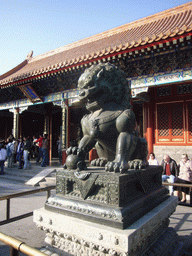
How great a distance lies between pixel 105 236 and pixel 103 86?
1.21 metres

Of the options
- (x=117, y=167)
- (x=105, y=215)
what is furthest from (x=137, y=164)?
(x=105, y=215)

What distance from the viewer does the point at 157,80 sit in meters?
6.19

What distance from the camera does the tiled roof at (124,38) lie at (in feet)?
16.7

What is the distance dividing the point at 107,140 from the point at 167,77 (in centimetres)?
491

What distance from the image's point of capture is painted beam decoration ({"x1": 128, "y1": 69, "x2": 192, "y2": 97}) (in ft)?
18.9

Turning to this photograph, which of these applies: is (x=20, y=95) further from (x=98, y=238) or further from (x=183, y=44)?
(x=98, y=238)

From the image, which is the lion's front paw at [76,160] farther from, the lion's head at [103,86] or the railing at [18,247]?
the railing at [18,247]

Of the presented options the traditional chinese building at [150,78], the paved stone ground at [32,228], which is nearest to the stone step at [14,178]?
the traditional chinese building at [150,78]

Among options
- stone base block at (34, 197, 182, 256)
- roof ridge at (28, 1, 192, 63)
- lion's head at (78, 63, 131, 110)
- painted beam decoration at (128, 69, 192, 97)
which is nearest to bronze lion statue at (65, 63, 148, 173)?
lion's head at (78, 63, 131, 110)

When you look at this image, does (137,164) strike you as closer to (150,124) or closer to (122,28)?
(150,124)

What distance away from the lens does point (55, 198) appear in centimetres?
178

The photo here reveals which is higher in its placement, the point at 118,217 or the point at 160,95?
the point at 160,95

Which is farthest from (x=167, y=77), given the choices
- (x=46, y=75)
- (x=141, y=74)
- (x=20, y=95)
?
(x=20, y=95)

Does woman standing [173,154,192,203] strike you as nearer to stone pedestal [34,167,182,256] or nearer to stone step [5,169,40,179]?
stone pedestal [34,167,182,256]
